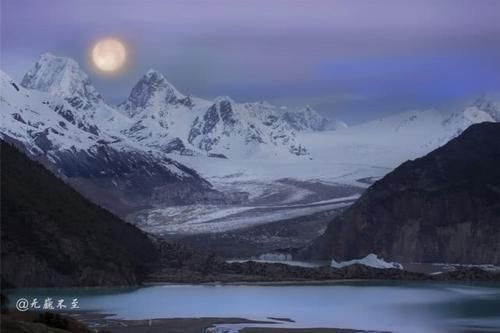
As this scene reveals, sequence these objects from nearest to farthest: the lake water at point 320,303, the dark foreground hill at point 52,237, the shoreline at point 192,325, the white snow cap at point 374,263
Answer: the shoreline at point 192,325 → the lake water at point 320,303 → the dark foreground hill at point 52,237 → the white snow cap at point 374,263

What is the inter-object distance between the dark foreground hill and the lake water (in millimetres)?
4040

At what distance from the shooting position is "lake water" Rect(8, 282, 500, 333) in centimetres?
10069

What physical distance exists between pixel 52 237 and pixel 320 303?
3208 centimetres

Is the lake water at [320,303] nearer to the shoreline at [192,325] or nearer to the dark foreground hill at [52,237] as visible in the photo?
the shoreline at [192,325]

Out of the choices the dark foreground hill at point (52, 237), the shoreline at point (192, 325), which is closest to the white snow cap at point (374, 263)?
the dark foreground hill at point (52, 237)

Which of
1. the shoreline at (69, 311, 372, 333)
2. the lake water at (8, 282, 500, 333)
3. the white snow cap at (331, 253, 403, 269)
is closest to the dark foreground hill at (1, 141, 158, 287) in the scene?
the lake water at (8, 282, 500, 333)

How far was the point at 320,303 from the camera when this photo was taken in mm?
120312

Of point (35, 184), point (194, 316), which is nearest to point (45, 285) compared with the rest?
point (35, 184)

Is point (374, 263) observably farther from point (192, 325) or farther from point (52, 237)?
point (192, 325)

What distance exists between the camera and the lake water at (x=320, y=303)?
330 feet

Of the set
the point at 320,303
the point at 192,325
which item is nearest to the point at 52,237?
the point at 320,303

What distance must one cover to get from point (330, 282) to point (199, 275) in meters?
16.9

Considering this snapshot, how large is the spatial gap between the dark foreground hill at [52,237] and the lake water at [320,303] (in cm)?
404

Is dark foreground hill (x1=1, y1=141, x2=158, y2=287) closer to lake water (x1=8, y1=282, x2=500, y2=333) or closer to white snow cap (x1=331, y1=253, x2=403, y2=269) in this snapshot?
lake water (x1=8, y1=282, x2=500, y2=333)
